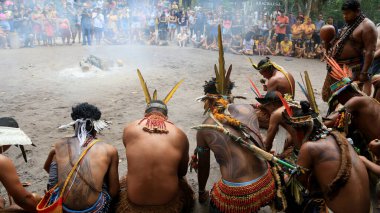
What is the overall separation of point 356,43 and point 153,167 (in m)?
4.00

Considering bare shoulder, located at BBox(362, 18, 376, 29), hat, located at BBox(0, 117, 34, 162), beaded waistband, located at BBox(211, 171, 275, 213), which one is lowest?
beaded waistband, located at BBox(211, 171, 275, 213)

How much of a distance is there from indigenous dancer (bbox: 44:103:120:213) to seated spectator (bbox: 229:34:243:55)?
11682mm

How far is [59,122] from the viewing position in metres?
5.75

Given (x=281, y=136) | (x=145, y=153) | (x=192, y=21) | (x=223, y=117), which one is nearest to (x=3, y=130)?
(x=145, y=153)

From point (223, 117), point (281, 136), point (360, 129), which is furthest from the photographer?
point (281, 136)

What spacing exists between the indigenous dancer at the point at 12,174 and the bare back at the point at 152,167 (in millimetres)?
840

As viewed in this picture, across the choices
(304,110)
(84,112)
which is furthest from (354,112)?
(84,112)

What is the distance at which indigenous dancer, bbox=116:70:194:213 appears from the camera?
297cm

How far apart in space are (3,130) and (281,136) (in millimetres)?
3876

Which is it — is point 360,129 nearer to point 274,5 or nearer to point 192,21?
point 192,21

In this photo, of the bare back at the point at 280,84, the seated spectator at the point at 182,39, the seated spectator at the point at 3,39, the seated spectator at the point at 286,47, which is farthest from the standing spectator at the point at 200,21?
the bare back at the point at 280,84

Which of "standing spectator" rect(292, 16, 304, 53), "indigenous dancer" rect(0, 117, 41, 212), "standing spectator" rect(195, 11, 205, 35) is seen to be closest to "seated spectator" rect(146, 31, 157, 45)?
"standing spectator" rect(195, 11, 205, 35)

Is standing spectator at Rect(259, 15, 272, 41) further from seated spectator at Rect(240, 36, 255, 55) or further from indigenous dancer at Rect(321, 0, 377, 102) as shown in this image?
indigenous dancer at Rect(321, 0, 377, 102)

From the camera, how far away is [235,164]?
3043mm
